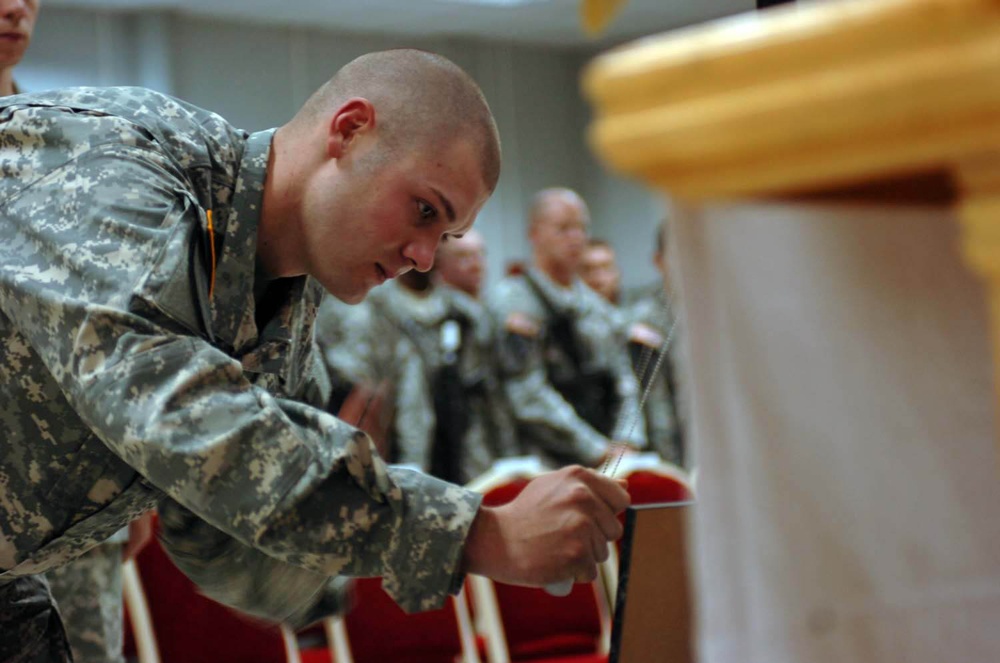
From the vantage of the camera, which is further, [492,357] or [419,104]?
[492,357]

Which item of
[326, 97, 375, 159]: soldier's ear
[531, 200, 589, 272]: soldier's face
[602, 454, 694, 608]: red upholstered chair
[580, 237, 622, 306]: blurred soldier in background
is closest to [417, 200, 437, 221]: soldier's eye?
[326, 97, 375, 159]: soldier's ear

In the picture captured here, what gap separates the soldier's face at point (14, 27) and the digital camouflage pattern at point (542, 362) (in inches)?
132

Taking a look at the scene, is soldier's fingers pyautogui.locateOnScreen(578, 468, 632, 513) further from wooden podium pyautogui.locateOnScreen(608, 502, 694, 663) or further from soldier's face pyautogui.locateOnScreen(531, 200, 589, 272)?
soldier's face pyautogui.locateOnScreen(531, 200, 589, 272)

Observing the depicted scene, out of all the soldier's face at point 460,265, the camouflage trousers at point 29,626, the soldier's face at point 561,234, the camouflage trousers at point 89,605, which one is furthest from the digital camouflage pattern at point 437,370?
the camouflage trousers at point 29,626

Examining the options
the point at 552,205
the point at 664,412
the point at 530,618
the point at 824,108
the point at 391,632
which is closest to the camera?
the point at 824,108

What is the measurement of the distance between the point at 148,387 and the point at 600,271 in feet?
19.3

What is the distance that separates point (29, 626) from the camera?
1.28 metres

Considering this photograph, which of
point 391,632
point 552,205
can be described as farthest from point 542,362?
point 391,632

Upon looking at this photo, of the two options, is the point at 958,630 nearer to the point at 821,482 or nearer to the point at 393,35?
the point at 821,482

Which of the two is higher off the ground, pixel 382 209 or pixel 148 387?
pixel 382 209

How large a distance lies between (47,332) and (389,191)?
0.40m

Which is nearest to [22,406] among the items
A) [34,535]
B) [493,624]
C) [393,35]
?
[34,535]

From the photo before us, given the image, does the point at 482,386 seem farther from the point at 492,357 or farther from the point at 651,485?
the point at 651,485

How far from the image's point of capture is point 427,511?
935 millimetres
